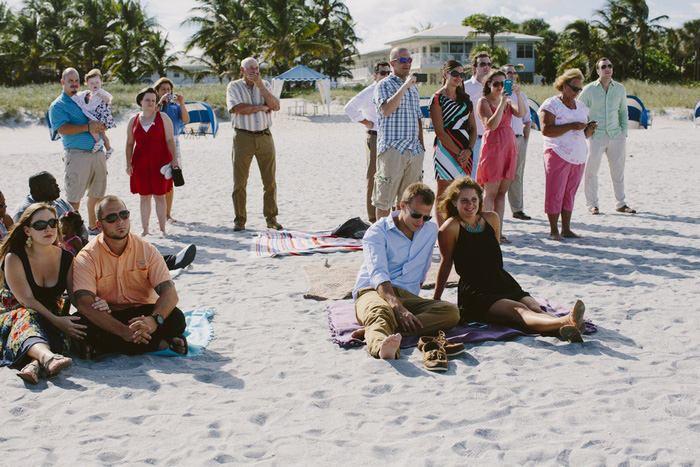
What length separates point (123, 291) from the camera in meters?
4.54

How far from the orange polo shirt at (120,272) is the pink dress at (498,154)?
3.74 m

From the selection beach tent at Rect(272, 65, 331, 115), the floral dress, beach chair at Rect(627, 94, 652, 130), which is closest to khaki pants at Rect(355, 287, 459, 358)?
the floral dress

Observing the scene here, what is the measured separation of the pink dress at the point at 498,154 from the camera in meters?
7.11

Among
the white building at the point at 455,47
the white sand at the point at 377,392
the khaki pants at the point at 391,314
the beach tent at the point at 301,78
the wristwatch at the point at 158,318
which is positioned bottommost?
the white sand at the point at 377,392

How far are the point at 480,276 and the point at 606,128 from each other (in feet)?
16.2

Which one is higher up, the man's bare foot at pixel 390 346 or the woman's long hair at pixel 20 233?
the woman's long hair at pixel 20 233

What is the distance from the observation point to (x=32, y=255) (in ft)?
14.4

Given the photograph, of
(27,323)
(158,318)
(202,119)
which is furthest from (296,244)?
(202,119)

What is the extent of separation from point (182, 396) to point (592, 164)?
→ 6.83 m

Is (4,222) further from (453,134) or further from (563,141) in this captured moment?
(563,141)

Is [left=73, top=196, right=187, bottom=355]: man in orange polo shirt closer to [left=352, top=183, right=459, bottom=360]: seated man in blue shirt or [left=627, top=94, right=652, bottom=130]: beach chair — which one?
[left=352, top=183, right=459, bottom=360]: seated man in blue shirt

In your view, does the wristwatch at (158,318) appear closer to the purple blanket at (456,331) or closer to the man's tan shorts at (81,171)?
the purple blanket at (456,331)

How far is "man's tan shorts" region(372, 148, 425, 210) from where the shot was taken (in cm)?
688

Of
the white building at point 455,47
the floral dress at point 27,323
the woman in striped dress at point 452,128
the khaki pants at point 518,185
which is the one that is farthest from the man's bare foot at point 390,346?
the white building at point 455,47
